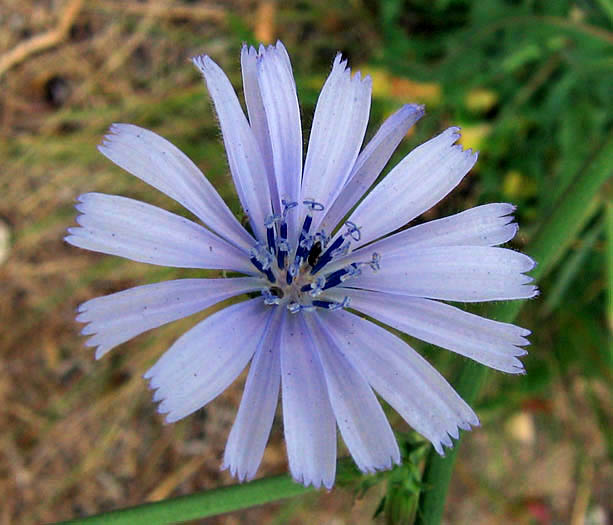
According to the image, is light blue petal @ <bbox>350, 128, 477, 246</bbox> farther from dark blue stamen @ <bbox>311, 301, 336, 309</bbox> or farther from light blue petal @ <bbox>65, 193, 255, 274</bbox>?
light blue petal @ <bbox>65, 193, 255, 274</bbox>

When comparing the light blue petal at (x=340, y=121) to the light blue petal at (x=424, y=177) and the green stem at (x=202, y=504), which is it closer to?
the light blue petal at (x=424, y=177)

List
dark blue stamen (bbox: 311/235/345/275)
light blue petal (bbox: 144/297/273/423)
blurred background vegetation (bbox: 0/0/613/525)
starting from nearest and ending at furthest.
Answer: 1. light blue petal (bbox: 144/297/273/423)
2. dark blue stamen (bbox: 311/235/345/275)
3. blurred background vegetation (bbox: 0/0/613/525)

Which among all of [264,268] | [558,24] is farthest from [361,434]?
[558,24]

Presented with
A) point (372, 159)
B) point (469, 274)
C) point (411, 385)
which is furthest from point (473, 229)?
point (411, 385)

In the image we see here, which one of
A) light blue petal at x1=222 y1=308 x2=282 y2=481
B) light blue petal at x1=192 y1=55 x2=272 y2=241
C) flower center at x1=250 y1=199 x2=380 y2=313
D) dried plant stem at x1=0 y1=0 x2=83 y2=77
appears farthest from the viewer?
dried plant stem at x1=0 y1=0 x2=83 y2=77

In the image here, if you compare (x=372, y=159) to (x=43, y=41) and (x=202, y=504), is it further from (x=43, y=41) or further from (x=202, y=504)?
(x=43, y=41)

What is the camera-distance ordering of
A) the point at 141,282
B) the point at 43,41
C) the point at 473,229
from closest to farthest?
the point at 473,229 < the point at 141,282 < the point at 43,41

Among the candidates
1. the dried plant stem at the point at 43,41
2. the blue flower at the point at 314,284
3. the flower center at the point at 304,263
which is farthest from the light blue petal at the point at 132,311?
the dried plant stem at the point at 43,41

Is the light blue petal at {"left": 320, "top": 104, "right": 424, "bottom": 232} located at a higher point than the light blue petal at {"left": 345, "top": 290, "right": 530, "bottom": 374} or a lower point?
higher

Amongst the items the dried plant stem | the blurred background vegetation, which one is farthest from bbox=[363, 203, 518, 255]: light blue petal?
the dried plant stem
